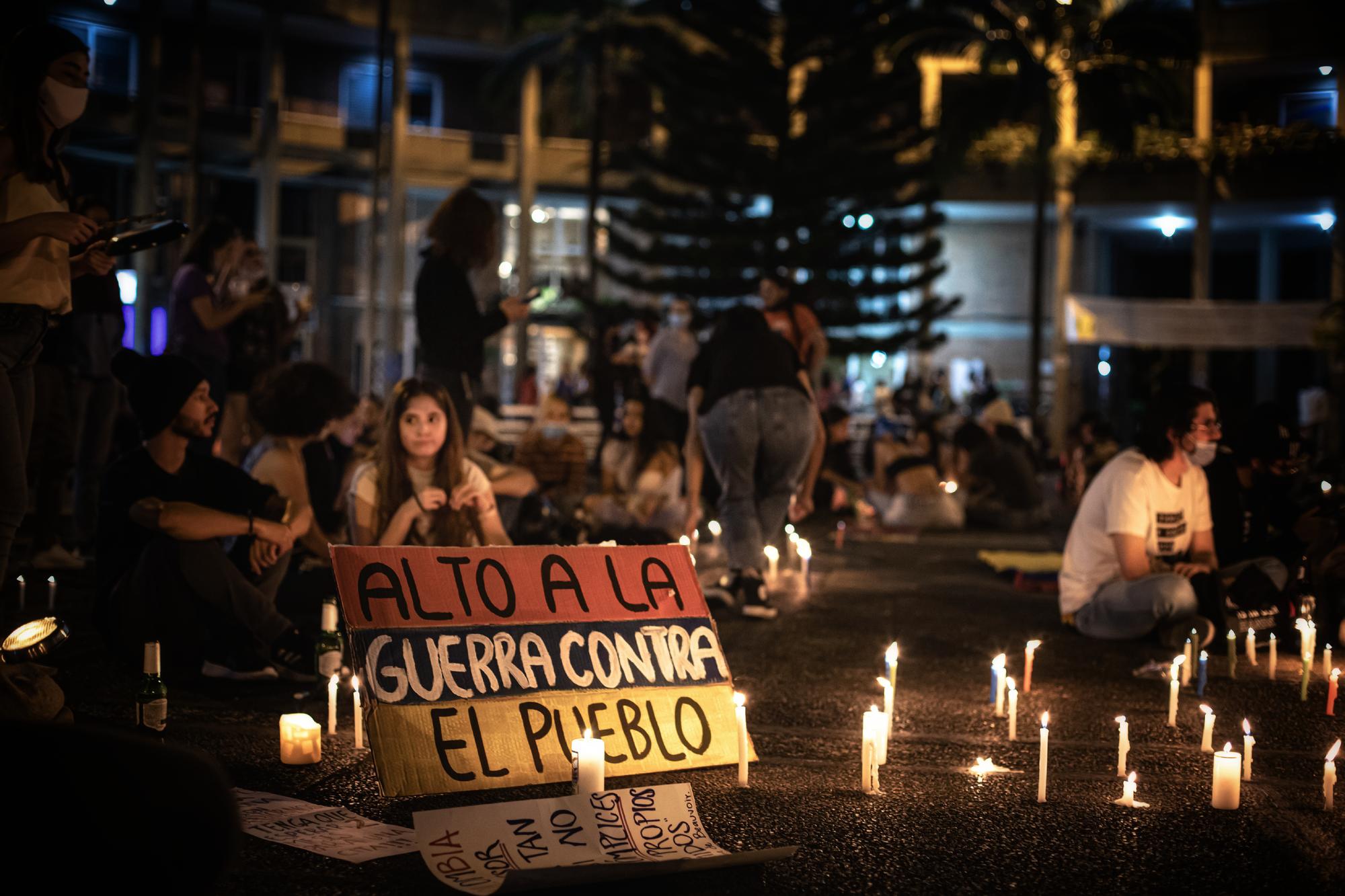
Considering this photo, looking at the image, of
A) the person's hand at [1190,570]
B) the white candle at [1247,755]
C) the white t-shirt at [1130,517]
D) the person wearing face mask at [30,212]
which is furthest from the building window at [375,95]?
the white candle at [1247,755]

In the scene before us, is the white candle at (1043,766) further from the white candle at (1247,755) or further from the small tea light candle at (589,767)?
the small tea light candle at (589,767)

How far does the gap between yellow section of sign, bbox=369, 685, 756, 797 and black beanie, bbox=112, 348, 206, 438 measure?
186cm

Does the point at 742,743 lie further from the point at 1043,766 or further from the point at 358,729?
the point at 358,729

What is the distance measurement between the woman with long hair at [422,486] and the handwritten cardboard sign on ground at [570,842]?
94.9 inches

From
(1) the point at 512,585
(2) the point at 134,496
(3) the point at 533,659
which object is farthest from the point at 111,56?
(3) the point at 533,659

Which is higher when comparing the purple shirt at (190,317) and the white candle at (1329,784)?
the purple shirt at (190,317)

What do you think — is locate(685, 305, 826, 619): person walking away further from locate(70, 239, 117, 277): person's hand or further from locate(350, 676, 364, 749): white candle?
locate(70, 239, 117, 277): person's hand

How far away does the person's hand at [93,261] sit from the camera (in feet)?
15.6

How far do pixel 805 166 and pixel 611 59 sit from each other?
5.07 metres

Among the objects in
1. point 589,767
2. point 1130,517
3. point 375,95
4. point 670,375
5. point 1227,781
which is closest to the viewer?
point 589,767

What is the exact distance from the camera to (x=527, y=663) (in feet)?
13.7

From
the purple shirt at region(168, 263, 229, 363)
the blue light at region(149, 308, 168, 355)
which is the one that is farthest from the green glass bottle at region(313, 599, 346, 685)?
the blue light at region(149, 308, 168, 355)

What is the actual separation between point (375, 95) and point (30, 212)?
31843 mm

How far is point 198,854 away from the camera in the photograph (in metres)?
1.93
